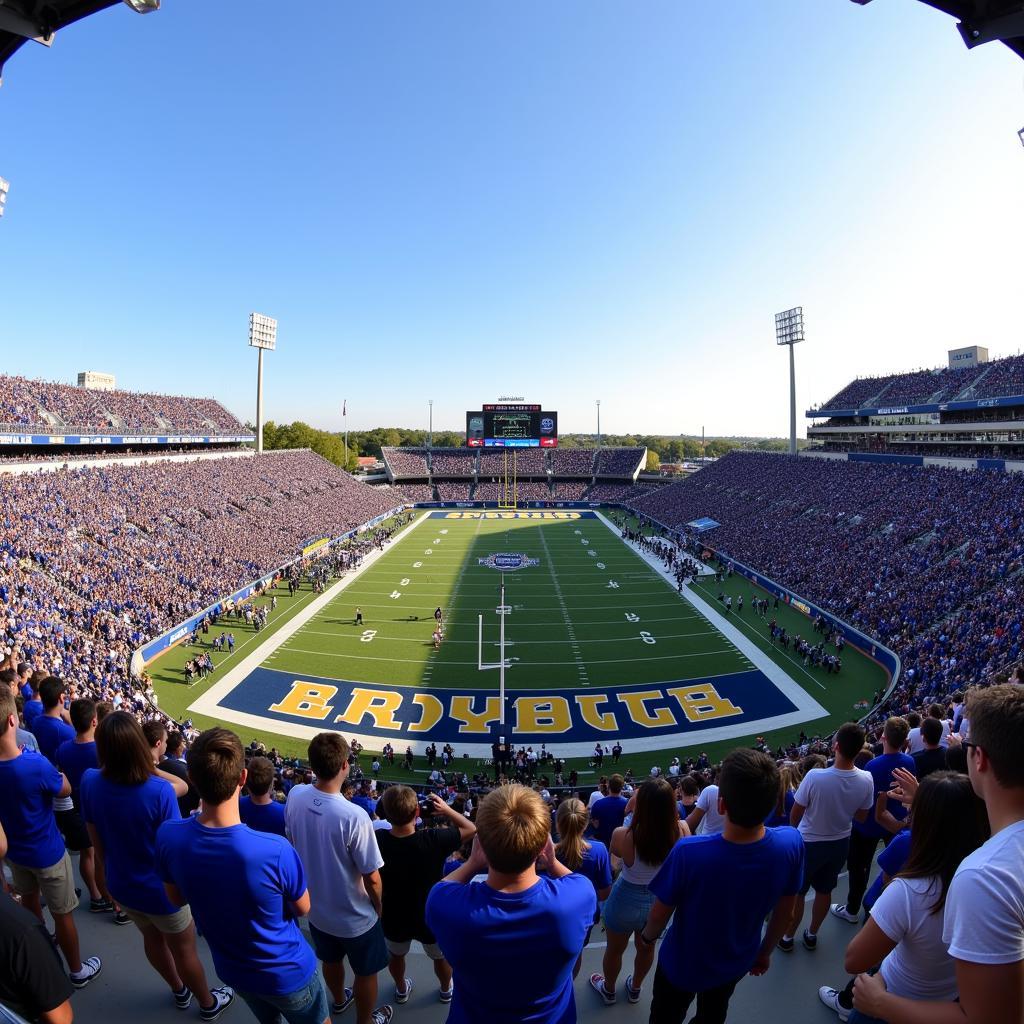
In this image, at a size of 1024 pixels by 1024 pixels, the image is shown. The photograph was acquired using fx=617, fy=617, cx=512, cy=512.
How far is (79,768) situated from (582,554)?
128 feet

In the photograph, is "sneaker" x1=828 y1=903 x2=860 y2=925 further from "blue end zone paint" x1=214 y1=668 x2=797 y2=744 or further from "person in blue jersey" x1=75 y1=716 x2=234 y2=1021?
"blue end zone paint" x1=214 y1=668 x2=797 y2=744

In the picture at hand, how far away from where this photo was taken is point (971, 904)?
1726 millimetres

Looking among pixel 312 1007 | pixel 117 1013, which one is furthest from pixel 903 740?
pixel 117 1013

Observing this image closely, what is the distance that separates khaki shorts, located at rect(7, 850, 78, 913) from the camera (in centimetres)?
391

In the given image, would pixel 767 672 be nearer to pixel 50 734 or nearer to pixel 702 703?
pixel 702 703

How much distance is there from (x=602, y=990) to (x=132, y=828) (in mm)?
3088

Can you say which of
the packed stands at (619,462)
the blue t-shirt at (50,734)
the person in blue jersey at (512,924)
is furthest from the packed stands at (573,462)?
the person in blue jersey at (512,924)

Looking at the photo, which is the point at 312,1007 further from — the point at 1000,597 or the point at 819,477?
the point at 819,477

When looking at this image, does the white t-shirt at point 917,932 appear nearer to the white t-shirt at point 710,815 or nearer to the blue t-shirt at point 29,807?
the white t-shirt at point 710,815

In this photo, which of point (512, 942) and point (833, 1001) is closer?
point (512, 942)

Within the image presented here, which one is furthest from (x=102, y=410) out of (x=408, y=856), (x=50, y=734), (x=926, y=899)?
(x=926, y=899)

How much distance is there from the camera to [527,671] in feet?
73.9

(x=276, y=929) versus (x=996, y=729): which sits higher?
(x=996, y=729)

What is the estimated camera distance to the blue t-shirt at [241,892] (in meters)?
2.71
